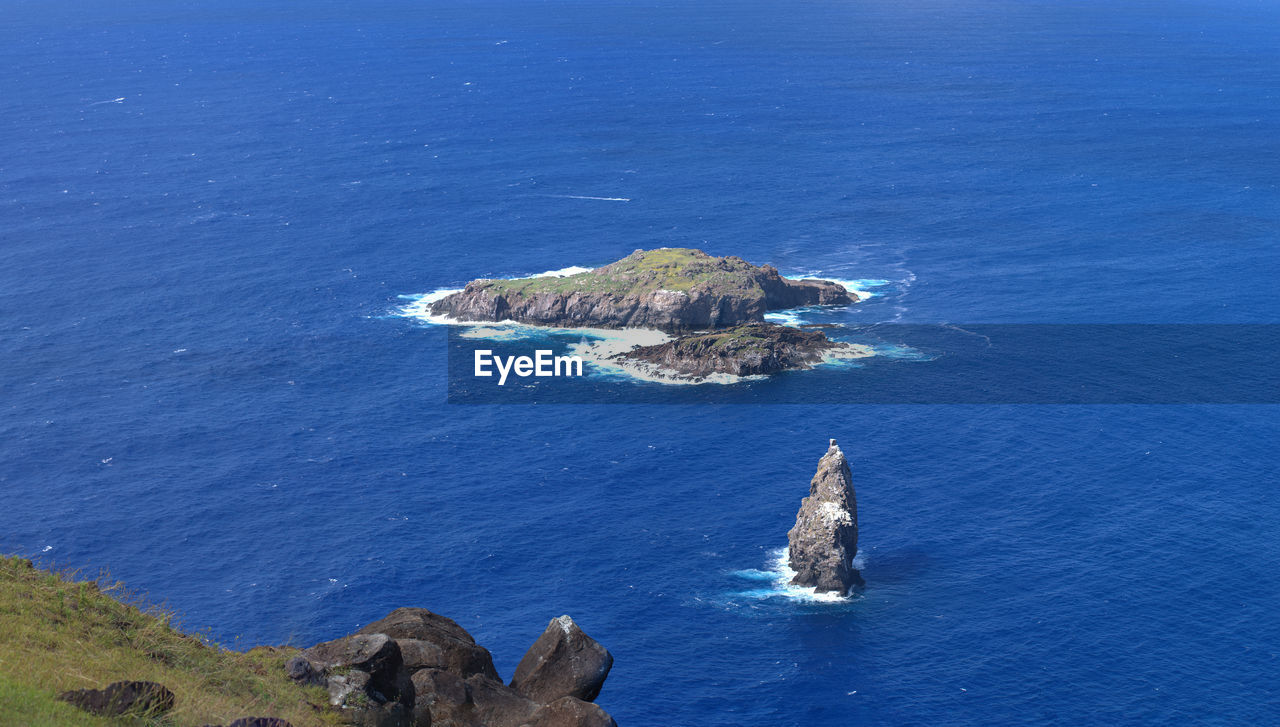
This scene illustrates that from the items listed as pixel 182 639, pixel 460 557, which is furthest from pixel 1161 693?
pixel 182 639

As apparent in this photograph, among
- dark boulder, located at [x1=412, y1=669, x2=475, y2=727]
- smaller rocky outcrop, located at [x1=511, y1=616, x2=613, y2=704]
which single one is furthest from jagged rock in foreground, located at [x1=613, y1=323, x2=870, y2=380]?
dark boulder, located at [x1=412, y1=669, x2=475, y2=727]

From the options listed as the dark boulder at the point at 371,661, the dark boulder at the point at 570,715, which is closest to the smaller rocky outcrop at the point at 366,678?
the dark boulder at the point at 371,661

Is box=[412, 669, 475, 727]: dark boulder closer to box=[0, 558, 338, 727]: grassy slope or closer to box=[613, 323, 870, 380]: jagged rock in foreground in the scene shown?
box=[0, 558, 338, 727]: grassy slope

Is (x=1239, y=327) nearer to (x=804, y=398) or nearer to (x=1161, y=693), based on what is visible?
(x=804, y=398)

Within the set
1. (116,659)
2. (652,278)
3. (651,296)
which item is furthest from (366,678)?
(652,278)

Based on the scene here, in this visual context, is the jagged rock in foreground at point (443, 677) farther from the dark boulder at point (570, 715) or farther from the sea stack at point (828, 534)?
the sea stack at point (828, 534)

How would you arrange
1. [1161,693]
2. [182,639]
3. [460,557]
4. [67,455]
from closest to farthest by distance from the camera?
[182,639] < [1161,693] < [460,557] < [67,455]
